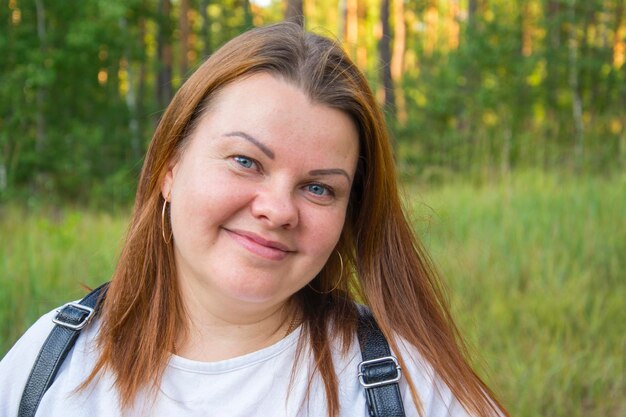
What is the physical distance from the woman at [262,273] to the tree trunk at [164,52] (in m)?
14.1

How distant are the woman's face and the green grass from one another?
41.4 inches

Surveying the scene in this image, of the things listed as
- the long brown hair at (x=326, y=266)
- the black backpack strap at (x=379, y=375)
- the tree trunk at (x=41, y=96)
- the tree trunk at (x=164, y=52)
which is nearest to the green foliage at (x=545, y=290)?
the long brown hair at (x=326, y=266)

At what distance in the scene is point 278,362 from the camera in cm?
157

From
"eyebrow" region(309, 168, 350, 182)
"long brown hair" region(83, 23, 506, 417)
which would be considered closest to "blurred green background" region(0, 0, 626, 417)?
"long brown hair" region(83, 23, 506, 417)

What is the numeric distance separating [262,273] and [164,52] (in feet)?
54.9

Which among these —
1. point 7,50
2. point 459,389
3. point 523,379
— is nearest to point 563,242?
point 523,379

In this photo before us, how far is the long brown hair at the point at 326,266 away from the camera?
60.0 inches

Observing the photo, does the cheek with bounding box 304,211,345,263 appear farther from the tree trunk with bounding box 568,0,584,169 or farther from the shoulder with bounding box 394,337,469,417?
the tree trunk with bounding box 568,0,584,169

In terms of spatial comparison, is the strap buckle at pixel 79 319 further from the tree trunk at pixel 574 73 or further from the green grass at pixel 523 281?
the tree trunk at pixel 574 73

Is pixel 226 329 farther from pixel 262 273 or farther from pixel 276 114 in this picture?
pixel 276 114

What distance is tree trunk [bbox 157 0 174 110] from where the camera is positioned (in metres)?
15.7

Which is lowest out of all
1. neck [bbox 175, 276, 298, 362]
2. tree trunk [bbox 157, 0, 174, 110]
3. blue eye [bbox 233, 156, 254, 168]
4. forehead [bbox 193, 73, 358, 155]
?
neck [bbox 175, 276, 298, 362]

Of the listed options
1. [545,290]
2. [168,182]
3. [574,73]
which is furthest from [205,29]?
[168,182]

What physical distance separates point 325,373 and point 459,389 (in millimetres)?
300
